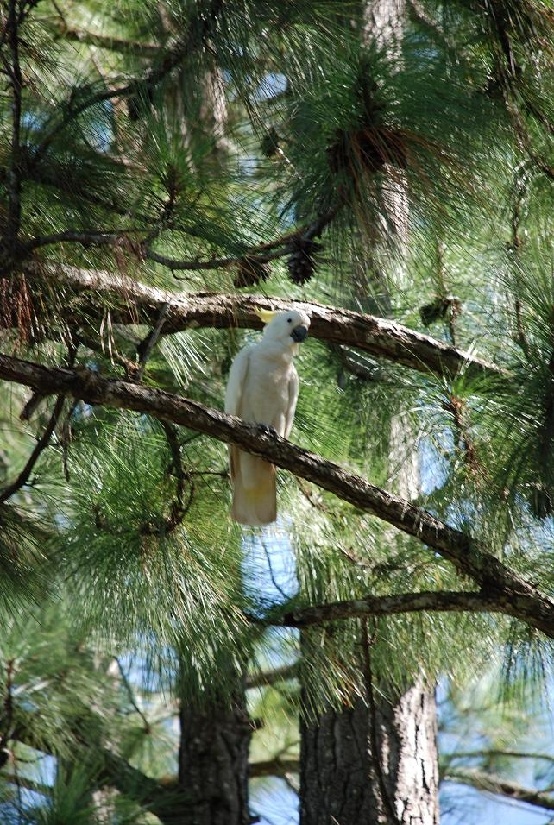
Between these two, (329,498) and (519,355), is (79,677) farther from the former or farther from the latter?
(519,355)

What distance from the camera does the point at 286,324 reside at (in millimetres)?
2244

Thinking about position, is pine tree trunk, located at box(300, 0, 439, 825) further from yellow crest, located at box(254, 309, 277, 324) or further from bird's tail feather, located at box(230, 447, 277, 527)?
yellow crest, located at box(254, 309, 277, 324)

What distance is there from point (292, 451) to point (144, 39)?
0.87 m

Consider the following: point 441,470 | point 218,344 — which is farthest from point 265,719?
point 441,470

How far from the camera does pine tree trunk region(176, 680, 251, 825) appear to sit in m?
3.21

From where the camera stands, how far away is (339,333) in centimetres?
223

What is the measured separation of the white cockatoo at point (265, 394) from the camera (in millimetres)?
2188

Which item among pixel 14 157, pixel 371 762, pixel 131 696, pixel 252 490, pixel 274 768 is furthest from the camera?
pixel 274 768

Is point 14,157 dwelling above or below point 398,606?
above

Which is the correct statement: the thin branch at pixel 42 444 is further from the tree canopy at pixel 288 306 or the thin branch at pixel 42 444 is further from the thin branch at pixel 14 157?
the thin branch at pixel 14 157

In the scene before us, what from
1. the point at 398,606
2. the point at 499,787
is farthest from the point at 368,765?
the point at 398,606

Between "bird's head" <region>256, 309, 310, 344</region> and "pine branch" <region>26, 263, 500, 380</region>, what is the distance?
0.02 metres

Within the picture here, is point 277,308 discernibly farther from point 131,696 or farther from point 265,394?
point 131,696

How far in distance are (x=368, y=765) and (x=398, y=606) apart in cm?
103
